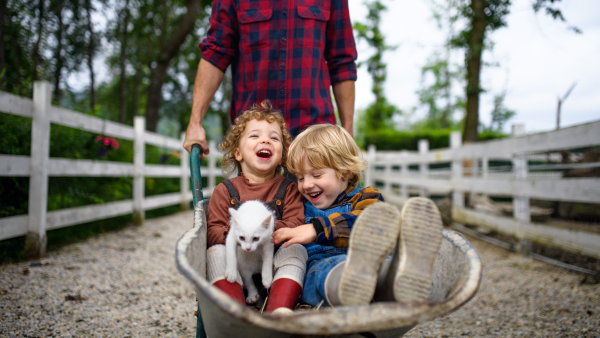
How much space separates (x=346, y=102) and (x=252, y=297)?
1315 millimetres

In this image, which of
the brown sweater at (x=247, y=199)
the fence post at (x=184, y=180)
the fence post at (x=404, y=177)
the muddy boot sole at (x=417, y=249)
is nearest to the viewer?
the muddy boot sole at (x=417, y=249)

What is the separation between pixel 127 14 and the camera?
37.9 feet

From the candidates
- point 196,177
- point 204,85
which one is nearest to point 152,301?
point 196,177

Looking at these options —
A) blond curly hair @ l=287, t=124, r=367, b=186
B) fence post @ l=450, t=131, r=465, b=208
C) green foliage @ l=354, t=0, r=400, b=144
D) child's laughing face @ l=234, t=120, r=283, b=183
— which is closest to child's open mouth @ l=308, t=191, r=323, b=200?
blond curly hair @ l=287, t=124, r=367, b=186

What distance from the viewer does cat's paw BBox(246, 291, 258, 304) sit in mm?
1322

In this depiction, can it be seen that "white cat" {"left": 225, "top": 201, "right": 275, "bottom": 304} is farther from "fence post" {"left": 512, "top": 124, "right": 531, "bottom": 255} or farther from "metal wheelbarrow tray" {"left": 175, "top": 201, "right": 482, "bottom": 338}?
"fence post" {"left": 512, "top": 124, "right": 531, "bottom": 255}

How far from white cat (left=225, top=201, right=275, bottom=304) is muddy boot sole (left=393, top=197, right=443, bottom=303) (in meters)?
0.48

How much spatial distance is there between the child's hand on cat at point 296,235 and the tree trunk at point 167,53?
909 cm

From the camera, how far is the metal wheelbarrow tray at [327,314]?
2.53ft

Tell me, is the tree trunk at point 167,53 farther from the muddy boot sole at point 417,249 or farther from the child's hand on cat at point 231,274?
the muddy boot sole at point 417,249

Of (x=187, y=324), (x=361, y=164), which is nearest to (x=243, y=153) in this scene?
(x=361, y=164)

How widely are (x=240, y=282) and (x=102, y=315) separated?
1.64 m

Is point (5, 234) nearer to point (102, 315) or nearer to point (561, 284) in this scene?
point (102, 315)

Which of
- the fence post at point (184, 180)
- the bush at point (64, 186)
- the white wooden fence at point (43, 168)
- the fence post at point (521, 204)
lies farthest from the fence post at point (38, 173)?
the fence post at point (521, 204)
